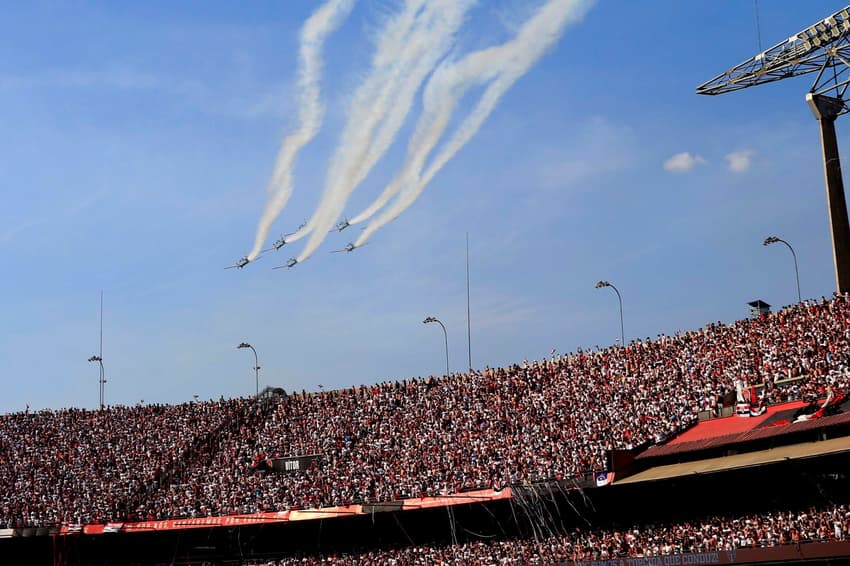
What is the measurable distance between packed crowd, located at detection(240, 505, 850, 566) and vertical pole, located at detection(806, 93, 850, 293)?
20.4 metres

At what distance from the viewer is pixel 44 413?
82.9 meters

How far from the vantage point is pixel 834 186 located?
6350 cm

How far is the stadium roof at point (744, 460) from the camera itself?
43188 millimetres

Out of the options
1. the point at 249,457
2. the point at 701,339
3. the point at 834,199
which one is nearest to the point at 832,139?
the point at 834,199

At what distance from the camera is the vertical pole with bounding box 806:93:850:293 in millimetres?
61812

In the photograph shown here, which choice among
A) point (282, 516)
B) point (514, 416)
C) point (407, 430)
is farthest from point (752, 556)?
point (282, 516)

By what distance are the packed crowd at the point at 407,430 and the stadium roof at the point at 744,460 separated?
3330 mm

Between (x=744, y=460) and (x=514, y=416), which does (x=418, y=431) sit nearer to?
(x=514, y=416)

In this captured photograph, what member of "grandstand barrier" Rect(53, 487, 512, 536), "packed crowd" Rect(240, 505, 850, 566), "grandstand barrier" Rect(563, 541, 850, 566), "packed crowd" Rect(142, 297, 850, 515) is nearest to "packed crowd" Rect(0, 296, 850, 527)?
"packed crowd" Rect(142, 297, 850, 515)

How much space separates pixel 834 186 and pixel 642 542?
2705 centimetres

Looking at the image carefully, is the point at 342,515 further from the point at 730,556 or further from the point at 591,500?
the point at 730,556

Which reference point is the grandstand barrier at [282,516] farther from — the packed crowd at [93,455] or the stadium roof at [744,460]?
the stadium roof at [744,460]

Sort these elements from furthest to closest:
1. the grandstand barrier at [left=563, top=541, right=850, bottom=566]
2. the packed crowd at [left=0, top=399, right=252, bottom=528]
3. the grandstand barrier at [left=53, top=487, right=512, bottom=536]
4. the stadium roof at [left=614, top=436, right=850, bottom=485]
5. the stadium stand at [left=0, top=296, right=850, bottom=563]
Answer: the packed crowd at [left=0, top=399, right=252, bottom=528] → the grandstand barrier at [left=53, top=487, right=512, bottom=536] → the stadium stand at [left=0, top=296, right=850, bottom=563] → the stadium roof at [left=614, top=436, right=850, bottom=485] → the grandstand barrier at [left=563, top=541, right=850, bottom=566]

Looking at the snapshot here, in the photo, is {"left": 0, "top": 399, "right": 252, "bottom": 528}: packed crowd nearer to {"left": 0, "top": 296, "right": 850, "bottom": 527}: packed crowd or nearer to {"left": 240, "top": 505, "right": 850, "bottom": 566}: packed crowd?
{"left": 0, "top": 296, "right": 850, "bottom": 527}: packed crowd
